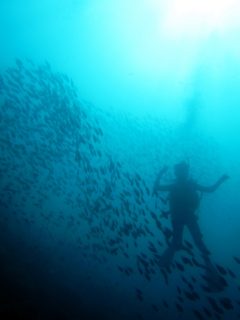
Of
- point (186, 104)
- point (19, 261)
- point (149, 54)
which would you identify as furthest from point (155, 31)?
point (19, 261)

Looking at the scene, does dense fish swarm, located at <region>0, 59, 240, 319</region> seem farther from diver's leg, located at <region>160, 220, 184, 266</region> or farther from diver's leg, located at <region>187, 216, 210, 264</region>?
diver's leg, located at <region>187, 216, 210, 264</region>

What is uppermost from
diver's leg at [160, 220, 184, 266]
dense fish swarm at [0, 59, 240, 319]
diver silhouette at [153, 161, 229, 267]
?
dense fish swarm at [0, 59, 240, 319]

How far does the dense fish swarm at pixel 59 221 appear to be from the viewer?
10.0 meters

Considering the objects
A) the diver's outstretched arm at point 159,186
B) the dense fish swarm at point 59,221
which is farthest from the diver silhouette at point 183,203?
the dense fish swarm at point 59,221

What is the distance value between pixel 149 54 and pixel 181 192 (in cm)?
828

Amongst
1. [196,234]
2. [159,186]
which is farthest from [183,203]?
[196,234]

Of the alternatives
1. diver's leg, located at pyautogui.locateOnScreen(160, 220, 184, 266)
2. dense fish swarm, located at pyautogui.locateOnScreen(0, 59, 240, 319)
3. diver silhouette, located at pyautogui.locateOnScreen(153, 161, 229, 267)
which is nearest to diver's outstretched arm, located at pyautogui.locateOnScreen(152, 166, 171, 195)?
diver silhouette, located at pyautogui.locateOnScreen(153, 161, 229, 267)

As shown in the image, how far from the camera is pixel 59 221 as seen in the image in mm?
16438

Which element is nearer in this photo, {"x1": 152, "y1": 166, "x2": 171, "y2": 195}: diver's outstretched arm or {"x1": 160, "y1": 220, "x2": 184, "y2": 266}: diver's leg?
{"x1": 152, "y1": 166, "x2": 171, "y2": 195}: diver's outstretched arm

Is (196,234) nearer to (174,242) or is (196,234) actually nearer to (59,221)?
(174,242)

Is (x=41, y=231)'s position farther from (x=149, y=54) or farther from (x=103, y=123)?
(x=103, y=123)

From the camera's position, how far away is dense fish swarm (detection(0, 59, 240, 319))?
395 inches

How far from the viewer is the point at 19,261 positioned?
1022cm

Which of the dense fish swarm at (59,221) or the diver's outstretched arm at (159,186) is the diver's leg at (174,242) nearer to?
the diver's outstretched arm at (159,186)
